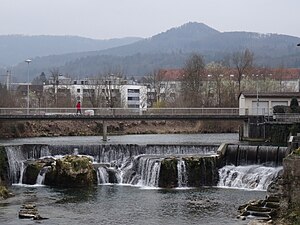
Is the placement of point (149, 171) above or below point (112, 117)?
below

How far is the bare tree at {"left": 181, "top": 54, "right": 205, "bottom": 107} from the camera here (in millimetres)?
91075

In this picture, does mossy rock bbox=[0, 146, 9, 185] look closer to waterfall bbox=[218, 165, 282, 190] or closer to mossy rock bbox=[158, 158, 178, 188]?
mossy rock bbox=[158, 158, 178, 188]

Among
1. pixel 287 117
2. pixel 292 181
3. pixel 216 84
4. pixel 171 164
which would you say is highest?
pixel 216 84

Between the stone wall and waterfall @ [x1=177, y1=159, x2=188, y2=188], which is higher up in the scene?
the stone wall

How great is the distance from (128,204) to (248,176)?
1102cm

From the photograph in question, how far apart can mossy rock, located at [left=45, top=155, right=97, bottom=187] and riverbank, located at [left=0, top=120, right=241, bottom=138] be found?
79.9 feet

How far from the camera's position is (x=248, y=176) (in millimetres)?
44438

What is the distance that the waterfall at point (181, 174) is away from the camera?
44906 millimetres

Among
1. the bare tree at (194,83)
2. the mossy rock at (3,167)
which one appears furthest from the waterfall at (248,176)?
the bare tree at (194,83)

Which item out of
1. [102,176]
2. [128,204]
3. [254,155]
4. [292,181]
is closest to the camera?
[292,181]

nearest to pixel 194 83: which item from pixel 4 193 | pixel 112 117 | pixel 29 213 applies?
pixel 112 117

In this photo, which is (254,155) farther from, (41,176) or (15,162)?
(15,162)

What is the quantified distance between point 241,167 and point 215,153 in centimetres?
354

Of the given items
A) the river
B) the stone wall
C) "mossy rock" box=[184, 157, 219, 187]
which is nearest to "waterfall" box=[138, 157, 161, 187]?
the river
